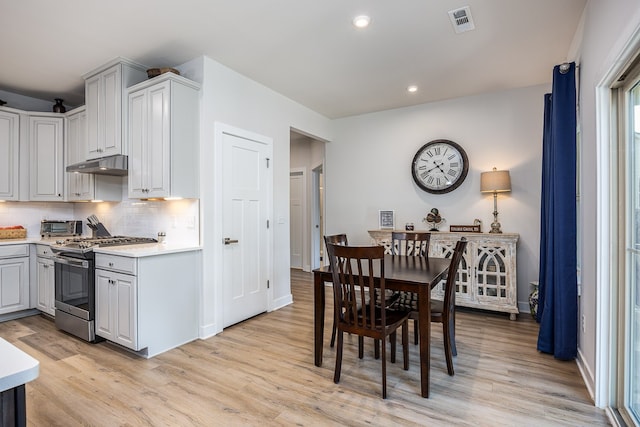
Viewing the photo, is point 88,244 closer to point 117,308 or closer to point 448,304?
point 117,308

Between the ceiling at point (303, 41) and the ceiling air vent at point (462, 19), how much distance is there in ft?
0.15

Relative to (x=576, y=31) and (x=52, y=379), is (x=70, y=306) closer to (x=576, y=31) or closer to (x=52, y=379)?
(x=52, y=379)

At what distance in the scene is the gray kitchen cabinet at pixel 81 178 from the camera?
3957mm

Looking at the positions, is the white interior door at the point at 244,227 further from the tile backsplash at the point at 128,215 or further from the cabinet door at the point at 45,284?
the cabinet door at the point at 45,284

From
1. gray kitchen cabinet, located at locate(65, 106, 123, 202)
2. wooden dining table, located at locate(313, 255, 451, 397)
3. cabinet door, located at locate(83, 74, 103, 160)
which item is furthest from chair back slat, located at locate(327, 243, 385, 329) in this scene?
gray kitchen cabinet, located at locate(65, 106, 123, 202)

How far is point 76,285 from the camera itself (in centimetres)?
323

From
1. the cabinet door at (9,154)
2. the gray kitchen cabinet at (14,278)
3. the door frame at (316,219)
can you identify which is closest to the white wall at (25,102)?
the cabinet door at (9,154)

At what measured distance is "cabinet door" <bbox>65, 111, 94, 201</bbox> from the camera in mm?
4008

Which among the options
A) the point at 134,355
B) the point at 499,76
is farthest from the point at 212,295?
the point at 499,76

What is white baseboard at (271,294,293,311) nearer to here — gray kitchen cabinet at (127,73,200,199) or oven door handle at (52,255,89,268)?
gray kitchen cabinet at (127,73,200,199)

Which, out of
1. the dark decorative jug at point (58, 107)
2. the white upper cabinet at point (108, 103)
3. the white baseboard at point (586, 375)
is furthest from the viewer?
the dark decorative jug at point (58, 107)

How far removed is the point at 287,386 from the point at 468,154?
11.9 ft

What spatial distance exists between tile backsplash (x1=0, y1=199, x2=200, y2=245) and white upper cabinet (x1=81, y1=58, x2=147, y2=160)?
0.70m

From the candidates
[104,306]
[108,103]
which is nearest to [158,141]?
[108,103]
